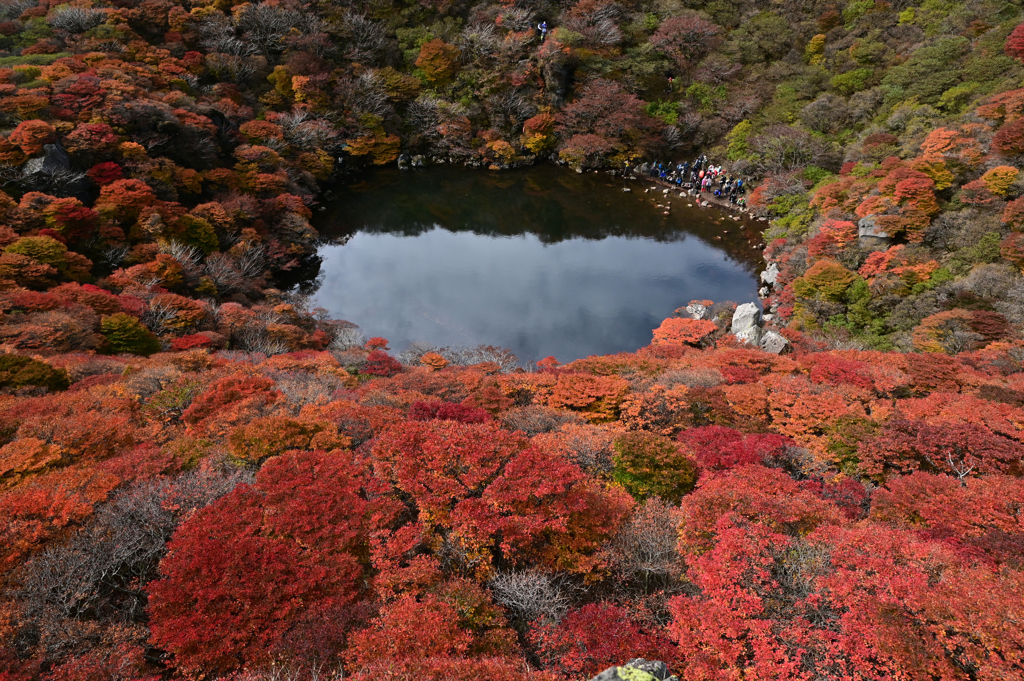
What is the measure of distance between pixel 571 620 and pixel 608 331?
755 inches

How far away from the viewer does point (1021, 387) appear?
13047 millimetres

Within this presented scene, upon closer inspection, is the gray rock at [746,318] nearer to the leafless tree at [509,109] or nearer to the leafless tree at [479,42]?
the leafless tree at [509,109]

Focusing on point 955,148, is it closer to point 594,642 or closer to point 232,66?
point 594,642

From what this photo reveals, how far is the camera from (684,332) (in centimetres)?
2305

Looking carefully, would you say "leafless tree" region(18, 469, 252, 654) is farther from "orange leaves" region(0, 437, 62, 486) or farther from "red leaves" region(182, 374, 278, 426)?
"red leaves" region(182, 374, 278, 426)

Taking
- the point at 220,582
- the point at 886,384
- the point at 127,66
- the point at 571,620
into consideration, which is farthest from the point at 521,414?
the point at 127,66

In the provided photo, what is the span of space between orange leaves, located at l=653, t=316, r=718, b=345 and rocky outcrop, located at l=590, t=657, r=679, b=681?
18.4m

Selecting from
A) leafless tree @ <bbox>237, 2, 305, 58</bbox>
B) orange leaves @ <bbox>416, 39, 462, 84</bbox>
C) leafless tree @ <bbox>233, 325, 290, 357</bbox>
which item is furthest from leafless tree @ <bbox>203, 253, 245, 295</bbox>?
orange leaves @ <bbox>416, 39, 462, 84</bbox>

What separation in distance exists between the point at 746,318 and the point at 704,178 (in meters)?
21.0

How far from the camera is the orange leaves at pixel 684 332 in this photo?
22750 millimetres

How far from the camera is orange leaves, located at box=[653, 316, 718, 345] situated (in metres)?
22.8

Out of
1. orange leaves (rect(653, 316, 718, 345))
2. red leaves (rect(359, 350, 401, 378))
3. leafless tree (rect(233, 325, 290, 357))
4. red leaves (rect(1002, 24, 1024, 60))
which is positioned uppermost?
red leaves (rect(1002, 24, 1024, 60))

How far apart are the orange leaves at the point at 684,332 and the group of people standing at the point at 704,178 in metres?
18.2

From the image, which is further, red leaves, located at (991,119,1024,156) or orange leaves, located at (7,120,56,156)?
red leaves, located at (991,119,1024,156)
